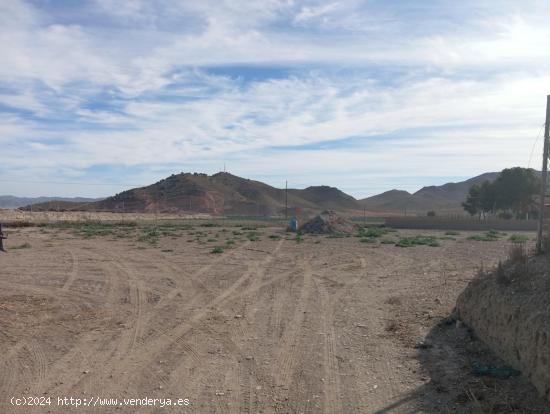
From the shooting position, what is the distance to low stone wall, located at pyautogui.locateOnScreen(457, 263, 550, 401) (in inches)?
260

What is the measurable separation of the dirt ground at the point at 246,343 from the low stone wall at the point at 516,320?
0.24m

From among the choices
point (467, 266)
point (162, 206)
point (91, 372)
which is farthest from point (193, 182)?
point (91, 372)

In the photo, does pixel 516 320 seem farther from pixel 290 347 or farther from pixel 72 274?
pixel 72 274

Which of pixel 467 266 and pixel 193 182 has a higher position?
pixel 193 182

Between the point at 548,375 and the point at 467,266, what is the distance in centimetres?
1505

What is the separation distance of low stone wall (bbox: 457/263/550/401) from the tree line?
68042 mm

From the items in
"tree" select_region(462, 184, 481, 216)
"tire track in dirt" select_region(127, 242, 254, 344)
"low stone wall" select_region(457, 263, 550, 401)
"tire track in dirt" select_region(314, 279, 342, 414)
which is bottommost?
"tire track in dirt" select_region(314, 279, 342, 414)

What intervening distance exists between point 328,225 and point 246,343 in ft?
126

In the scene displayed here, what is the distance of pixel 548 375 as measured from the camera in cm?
628

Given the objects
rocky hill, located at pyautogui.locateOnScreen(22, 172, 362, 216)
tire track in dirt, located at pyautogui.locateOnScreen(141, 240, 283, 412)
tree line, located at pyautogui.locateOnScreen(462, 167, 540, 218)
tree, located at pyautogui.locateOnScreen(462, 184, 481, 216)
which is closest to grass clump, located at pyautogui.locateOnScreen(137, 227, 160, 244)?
tire track in dirt, located at pyautogui.locateOnScreen(141, 240, 283, 412)

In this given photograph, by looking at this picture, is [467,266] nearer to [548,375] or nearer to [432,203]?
[548,375]

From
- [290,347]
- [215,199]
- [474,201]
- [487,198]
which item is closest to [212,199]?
[215,199]

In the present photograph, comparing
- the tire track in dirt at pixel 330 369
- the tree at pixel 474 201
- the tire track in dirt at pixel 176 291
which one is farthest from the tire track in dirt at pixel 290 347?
the tree at pixel 474 201

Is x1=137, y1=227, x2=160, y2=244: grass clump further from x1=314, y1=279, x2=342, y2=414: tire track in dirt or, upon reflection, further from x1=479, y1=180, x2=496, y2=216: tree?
x1=479, y1=180, x2=496, y2=216: tree
